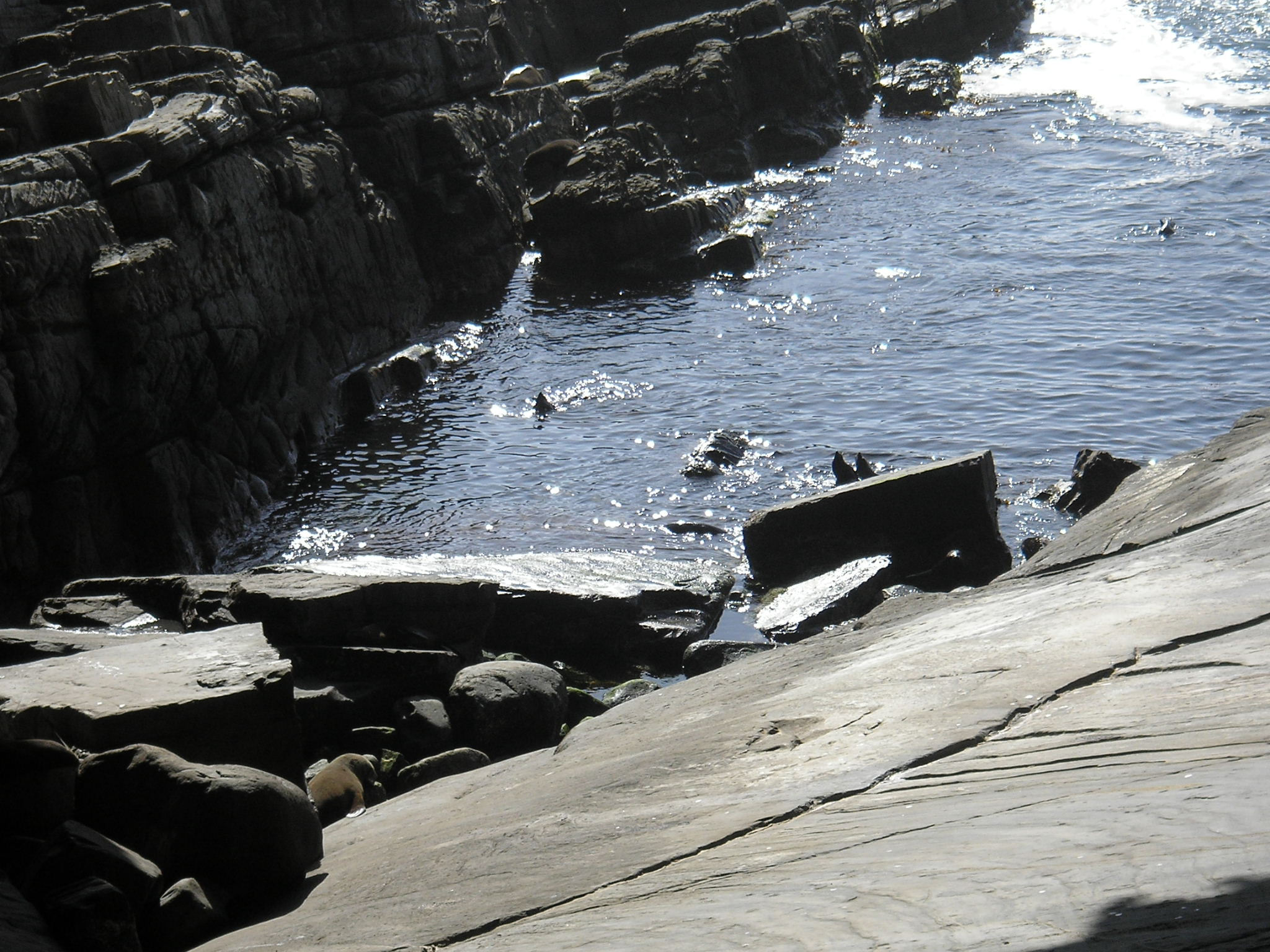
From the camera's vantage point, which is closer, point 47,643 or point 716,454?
point 47,643

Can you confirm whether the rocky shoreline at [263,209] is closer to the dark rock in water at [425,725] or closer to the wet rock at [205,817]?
the dark rock in water at [425,725]

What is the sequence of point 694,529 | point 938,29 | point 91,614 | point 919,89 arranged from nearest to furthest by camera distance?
1. point 91,614
2. point 694,529
3. point 919,89
4. point 938,29

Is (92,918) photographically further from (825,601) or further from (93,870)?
(825,601)

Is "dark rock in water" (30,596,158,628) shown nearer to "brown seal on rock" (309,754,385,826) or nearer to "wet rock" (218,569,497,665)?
"wet rock" (218,569,497,665)

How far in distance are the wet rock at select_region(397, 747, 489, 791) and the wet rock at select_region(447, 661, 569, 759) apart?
450mm

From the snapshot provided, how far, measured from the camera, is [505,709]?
8.37 metres

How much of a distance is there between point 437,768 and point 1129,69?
108ft

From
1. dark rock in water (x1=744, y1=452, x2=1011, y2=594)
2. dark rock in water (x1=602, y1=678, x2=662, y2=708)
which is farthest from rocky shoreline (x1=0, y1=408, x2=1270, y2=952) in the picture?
dark rock in water (x1=744, y1=452, x2=1011, y2=594)

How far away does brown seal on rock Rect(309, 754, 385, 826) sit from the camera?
6910mm

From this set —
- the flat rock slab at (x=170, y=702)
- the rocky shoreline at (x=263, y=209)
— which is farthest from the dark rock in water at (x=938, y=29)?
the flat rock slab at (x=170, y=702)

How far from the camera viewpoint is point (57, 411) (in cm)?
1198

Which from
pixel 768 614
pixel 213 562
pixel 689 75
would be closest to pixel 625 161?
pixel 689 75

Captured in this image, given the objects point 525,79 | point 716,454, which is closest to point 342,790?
point 716,454

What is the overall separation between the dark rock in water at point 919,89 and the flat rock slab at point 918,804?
96.2 ft
